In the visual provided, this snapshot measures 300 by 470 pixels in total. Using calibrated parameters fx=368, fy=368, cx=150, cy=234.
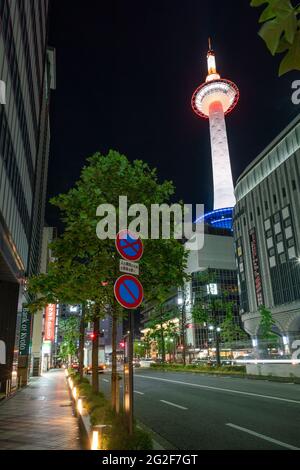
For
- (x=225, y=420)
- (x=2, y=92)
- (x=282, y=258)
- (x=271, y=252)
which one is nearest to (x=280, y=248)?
(x=282, y=258)

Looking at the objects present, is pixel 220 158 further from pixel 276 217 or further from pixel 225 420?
pixel 225 420

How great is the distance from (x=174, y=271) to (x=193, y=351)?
321 feet

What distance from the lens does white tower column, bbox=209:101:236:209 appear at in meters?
128

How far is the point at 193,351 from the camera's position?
340 ft

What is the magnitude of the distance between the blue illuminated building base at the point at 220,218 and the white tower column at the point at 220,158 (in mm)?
3005

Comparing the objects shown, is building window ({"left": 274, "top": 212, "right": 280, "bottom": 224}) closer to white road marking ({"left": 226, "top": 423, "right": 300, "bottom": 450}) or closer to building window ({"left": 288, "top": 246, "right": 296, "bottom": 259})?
building window ({"left": 288, "top": 246, "right": 296, "bottom": 259})

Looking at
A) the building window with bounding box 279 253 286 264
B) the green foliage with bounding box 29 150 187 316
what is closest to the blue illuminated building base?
the building window with bounding box 279 253 286 264

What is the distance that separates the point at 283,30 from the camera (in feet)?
7.96

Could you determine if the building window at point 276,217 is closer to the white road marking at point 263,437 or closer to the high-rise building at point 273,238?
the high-rise building at point 273,238

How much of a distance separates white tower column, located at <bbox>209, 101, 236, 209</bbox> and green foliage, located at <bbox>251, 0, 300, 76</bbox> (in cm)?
12821

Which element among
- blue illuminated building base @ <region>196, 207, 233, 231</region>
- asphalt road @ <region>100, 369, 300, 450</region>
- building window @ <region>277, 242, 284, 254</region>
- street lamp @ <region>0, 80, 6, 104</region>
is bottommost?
asphalt road @ <region>100, 369, 300, 450</region>

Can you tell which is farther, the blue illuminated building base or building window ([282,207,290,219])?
the blue illuminated building base

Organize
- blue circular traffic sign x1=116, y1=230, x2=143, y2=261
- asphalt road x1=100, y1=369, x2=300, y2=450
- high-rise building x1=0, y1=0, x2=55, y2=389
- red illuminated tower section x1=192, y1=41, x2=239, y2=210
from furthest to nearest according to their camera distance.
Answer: red illuminated tower section x1=192, y1=41, x2=239, y2=210, high-rise building x1=0, y1=0, x2=55, y2=389, asphalt road x1=100, y1=369, x2=300, y2=450, blue circular traffic sign x1=116, y1=230, x2=143, y2=261
